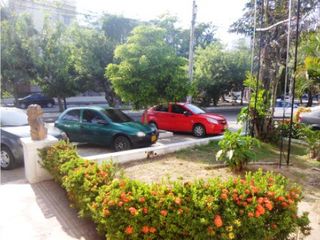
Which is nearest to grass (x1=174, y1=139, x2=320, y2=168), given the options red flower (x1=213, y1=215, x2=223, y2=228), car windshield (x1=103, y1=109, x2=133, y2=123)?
car windshield (x1=103, y1=109, x2=133, y2=123)

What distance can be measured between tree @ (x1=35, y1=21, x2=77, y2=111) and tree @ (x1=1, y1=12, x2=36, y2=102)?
0.59 m

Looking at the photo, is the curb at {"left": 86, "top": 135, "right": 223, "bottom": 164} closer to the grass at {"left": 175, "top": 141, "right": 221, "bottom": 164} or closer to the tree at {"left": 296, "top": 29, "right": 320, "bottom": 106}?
the grass at {"left": 175, "top": 141, "right": 221, "bottom": 164}

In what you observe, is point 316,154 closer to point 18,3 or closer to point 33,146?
point 33,146

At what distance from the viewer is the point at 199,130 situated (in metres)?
11.7

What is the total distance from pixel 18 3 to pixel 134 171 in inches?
889

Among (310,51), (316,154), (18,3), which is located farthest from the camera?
(18,3)

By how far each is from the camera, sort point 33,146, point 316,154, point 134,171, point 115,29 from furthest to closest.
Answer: point 115,29 < point 316,154 < point 134,171 < point 33,146

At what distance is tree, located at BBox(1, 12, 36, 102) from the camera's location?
17.3m

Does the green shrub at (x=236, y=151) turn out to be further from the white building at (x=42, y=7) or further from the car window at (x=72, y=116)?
the white building at (x=42, y=7)

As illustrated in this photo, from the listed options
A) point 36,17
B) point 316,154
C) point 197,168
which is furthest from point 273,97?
point 36,17

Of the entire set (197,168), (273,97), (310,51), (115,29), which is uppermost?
(115,29)

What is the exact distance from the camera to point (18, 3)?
76.6ft

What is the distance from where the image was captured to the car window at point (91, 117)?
355 inches

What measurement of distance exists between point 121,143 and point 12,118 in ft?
9.87
